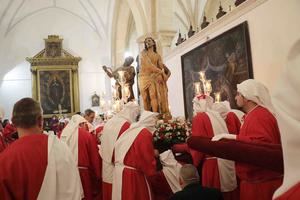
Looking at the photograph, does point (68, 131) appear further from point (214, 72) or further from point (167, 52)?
point (167, 52)

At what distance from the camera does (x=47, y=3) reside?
2220 centimetres

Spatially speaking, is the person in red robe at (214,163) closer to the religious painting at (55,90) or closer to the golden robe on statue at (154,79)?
the golden robe on statue at (154,79)

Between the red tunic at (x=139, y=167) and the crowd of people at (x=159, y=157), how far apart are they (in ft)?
0.04

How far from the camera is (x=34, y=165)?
2.46 m

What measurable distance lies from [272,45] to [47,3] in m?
17.8

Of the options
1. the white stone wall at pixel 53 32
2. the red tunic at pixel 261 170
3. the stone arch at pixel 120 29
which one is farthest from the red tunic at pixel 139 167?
the white stone wall at pixel 53 32

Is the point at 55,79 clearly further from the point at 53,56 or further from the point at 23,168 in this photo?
the point at 23,168

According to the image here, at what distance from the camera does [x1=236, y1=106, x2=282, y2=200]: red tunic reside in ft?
10.5

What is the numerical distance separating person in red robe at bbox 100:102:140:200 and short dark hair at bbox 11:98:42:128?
228 centimetres

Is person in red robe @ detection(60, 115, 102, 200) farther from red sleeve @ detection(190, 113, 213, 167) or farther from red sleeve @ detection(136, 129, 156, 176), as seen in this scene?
red sleeve @ detection(190, 113, 213, 167)

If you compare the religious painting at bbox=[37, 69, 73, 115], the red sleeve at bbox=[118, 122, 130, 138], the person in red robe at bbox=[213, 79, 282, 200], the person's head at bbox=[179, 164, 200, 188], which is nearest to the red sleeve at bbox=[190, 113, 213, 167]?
the red sleeve at bbox=[118, 122, 130, 138]

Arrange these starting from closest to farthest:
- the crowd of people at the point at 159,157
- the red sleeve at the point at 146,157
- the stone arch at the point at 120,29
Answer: the crowd of people at the point at 159,157, the red sleeve at the point at 146,157, the stone arch at the point at 120,29

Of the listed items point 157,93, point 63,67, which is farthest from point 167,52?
point 63,67

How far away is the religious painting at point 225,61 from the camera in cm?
889
